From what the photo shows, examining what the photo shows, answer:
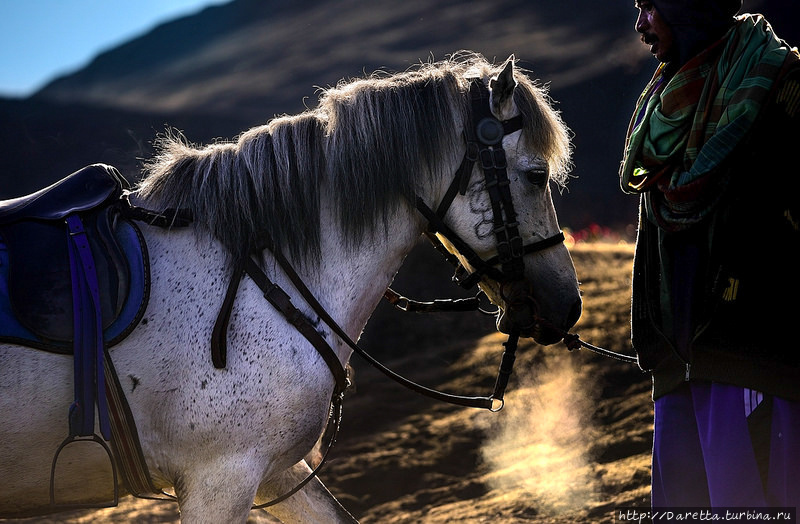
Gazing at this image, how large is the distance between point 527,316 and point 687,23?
3.79ft

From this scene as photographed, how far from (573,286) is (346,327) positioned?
0.88m

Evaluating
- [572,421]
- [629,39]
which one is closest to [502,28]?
[629,39]

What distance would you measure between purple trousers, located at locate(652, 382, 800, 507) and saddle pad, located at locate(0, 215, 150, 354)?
1.87 metres

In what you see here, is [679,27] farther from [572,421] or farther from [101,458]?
[572,421]

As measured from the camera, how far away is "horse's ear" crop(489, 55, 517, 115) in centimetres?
263

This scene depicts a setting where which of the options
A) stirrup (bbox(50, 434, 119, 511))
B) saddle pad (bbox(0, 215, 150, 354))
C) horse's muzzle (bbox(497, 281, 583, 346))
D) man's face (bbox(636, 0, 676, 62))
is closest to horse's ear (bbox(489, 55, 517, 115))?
man's face (bbox(636, 0, 676, 62))

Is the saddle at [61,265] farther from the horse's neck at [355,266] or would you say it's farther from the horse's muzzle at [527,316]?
the horse's muzzle at [527,316]

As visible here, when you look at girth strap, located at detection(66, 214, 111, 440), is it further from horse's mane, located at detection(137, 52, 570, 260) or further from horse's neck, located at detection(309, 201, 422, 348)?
horse's neck, located at detection(309, 201, 422, 348)

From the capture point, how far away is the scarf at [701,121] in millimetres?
2213

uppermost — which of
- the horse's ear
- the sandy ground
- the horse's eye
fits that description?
the horse's ear

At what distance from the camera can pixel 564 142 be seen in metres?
2.86

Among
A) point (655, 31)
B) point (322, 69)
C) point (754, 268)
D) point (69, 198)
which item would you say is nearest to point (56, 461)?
point (69, 198)

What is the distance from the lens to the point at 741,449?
2307mm

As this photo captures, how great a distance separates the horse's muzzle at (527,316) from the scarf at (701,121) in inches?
21.5
